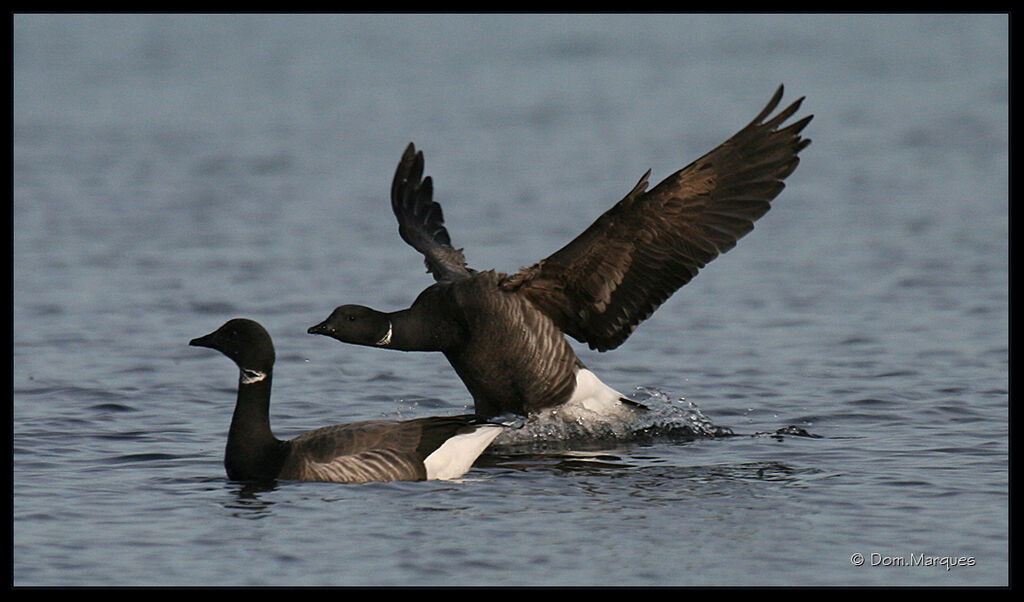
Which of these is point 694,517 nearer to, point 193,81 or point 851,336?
point 851,336

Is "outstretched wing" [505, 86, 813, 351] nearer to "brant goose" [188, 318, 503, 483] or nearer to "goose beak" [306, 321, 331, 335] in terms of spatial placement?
"goose beak" [306, 321, 331, 335]

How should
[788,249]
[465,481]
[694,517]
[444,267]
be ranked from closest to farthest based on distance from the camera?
[694,517], [465,481], [444,267], [788,249]

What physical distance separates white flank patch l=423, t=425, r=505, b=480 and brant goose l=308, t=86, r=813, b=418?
3.63 feet

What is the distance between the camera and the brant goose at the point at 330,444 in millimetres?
8797

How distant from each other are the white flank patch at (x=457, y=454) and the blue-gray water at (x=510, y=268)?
0.45ft

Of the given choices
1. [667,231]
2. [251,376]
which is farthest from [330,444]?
[667,231]

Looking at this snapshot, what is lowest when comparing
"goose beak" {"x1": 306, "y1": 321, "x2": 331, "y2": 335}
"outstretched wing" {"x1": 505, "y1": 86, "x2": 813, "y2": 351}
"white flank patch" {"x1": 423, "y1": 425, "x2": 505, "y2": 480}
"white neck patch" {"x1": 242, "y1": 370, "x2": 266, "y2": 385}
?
"white flank patch" {"x1": 423, "y1": 425, "x2": 505, "y2": 480}

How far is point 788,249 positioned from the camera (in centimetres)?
1669

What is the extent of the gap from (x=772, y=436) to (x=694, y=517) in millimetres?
2160

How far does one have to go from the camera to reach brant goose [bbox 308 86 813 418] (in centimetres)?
965

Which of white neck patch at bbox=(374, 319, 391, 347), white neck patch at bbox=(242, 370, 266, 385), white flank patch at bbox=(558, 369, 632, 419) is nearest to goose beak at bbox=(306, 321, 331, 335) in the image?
white neck patch at bbox=(374, 319, 391, 347)

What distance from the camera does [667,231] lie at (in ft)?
32.3

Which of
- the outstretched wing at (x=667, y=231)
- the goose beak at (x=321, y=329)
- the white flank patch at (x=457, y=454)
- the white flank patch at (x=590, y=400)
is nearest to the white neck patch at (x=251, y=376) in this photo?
the goose beak at (x=321, y=329)

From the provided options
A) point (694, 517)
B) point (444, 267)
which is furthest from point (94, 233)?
point (694, 517)
